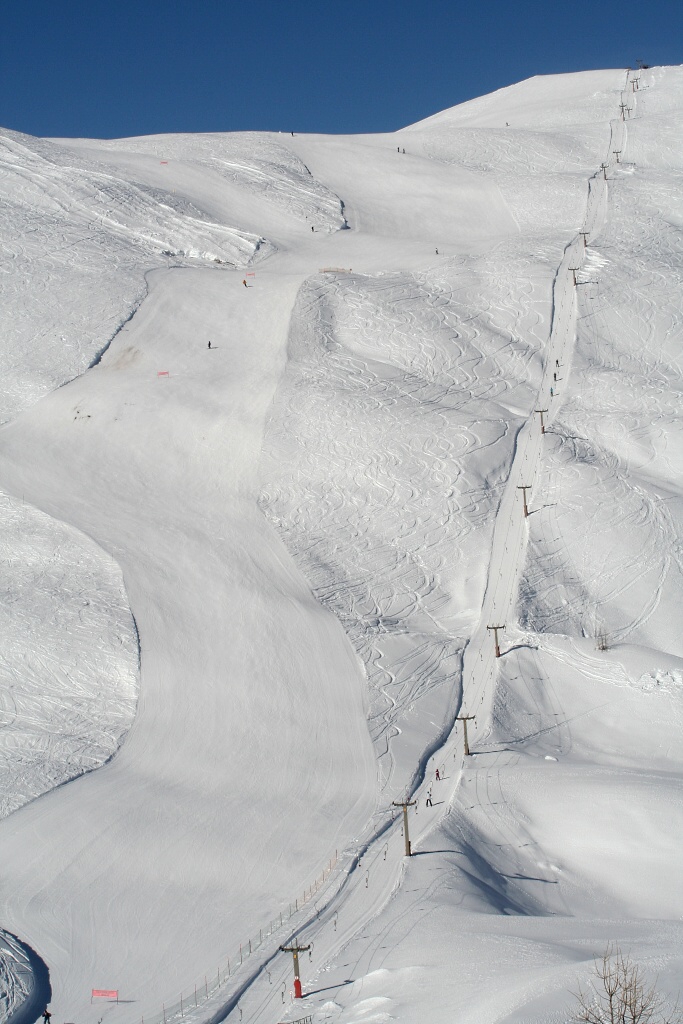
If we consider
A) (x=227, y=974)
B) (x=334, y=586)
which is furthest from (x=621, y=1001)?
(x=334, y=586)

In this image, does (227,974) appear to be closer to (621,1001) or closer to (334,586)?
(621,1001)

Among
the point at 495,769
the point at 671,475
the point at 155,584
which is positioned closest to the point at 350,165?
the point at 671,475

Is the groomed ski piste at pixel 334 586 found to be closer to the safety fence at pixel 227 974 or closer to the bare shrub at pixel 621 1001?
the safety fence at pixel 227 974

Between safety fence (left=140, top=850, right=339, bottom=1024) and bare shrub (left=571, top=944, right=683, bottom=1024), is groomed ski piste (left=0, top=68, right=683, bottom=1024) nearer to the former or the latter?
safety fence (left=140, top=850, right=339, bottom=1024)

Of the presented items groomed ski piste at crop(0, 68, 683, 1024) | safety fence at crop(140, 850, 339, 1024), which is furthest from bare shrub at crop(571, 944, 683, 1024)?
safety fence at crop(140, 850, 339, 1024)

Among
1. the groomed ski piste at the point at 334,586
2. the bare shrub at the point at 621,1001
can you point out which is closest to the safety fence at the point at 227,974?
the groomed ski piste at the point at 334,586

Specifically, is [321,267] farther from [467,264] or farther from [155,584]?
[155,584]

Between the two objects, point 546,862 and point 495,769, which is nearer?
point 546,862

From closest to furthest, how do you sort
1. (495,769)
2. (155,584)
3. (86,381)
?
(495,769), (155,584), (86,381)
